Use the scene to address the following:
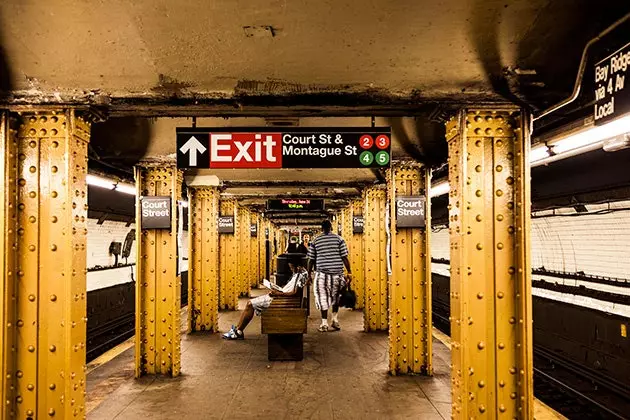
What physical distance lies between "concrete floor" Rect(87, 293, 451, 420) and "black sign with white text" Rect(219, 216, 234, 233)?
4521 mm

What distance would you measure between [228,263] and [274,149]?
950 centimetres

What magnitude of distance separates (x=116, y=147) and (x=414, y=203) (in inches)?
160

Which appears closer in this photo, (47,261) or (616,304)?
(47,261)

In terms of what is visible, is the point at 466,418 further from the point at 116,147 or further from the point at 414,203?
the point at 116,147

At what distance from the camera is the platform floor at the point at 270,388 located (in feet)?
18.6

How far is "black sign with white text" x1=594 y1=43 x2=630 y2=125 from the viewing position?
273cm

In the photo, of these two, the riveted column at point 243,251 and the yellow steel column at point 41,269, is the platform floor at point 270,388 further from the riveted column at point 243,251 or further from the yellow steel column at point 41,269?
the riveted column at point 243,251

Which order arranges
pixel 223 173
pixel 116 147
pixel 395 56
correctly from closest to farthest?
1. pixel 395 56
2. pixel 116 147
3. pixel 223 173

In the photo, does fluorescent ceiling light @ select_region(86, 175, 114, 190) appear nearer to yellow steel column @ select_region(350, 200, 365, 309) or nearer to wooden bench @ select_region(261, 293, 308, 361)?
wooden bench @ select_region(261, 293, 308, 361)

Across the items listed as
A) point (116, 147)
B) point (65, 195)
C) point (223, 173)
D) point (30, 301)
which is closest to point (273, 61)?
point (65, 195)

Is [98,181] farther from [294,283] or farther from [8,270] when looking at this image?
[294,283]

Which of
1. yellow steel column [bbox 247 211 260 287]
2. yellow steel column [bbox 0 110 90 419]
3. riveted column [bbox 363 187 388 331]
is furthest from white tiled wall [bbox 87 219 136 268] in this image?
yellow steel column [bbox 0 110 90 419]

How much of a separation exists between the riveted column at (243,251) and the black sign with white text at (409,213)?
990 cm

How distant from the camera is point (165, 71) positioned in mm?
3621
